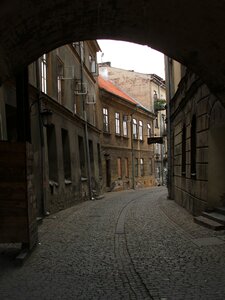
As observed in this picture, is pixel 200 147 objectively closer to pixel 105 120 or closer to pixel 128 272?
pixel 128 272

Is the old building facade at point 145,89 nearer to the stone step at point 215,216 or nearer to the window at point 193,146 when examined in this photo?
the window at point 193,146

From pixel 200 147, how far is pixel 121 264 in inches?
240

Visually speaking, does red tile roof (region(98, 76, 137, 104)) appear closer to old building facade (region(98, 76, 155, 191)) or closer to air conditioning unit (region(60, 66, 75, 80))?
old building facade (region(98, 76, 155, 191))

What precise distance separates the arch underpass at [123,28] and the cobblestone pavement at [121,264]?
3.17 meters

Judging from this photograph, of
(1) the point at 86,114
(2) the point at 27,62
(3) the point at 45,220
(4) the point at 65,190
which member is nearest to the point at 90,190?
(1) the point at 86,114

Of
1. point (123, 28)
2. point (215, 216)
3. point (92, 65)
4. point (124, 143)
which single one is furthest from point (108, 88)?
point (123, 28)

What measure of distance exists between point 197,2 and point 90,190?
18922mm

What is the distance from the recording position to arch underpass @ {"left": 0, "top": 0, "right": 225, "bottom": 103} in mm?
7461

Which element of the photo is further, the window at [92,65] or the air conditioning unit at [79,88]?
the window at [92,65]

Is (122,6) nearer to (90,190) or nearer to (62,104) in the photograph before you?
(62,104)

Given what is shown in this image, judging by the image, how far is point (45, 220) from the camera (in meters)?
14.8

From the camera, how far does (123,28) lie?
909 centimetres

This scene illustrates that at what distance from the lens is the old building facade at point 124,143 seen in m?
34.8

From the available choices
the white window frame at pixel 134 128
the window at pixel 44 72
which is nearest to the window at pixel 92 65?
the white window frame at pixel 134 128
